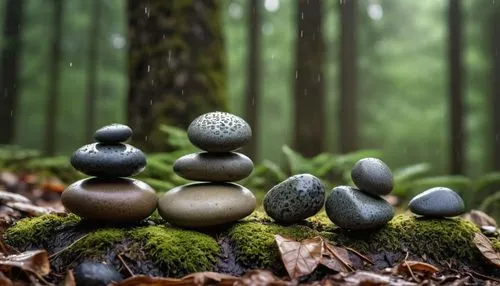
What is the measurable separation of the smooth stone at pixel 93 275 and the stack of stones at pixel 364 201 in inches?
54.9

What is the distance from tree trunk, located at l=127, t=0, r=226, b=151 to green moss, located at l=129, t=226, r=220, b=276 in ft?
10.2

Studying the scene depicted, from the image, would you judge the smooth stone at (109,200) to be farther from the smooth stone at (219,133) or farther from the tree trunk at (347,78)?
the tree trunk at (347,78)

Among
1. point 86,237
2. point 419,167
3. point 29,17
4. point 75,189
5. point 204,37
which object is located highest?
point 29,17

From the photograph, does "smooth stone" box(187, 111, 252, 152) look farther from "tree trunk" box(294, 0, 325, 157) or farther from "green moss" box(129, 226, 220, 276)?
"tree trunk" box(294, 0, 325, 157)

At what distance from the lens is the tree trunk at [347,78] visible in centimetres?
1302

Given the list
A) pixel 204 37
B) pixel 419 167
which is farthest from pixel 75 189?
pixel 419 167

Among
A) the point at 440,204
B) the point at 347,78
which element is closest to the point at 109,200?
the point at 440,204

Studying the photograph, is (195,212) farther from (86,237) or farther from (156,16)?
(156,16)

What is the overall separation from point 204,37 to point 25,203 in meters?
3.12

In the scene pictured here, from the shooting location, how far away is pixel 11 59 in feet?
50.9

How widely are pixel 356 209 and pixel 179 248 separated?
1.09m

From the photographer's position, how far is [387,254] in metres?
2.90

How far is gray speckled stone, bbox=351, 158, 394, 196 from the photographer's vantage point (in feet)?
9.83

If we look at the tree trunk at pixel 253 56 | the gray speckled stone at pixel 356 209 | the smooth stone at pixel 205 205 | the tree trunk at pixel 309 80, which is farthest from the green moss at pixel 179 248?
the tree trunk at pixel 253 56
